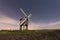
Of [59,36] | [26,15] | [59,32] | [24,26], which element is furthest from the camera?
[26,15]

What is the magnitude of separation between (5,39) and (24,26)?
27.7 metres

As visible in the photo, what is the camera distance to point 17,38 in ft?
123

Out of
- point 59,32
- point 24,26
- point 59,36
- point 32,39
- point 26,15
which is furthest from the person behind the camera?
point 26,15

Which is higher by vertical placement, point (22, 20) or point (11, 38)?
point (22, 20)

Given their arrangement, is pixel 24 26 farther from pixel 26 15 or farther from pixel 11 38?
pixel 11 38

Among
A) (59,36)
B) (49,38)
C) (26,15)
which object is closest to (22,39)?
(49,38)

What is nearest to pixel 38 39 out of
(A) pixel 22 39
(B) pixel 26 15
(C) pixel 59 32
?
(A) pixel 22 39

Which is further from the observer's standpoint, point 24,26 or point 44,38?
point 24,26

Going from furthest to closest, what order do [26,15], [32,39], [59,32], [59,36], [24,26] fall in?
[26,15] → [24,26] → [59,32] → [59,36] → [32,39]

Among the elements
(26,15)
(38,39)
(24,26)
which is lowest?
(38,39)

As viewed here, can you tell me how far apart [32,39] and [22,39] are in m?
2.51

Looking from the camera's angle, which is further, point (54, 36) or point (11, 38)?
point (54, 36)

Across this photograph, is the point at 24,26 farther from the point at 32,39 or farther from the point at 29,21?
the point at 32,39

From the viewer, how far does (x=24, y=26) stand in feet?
211
